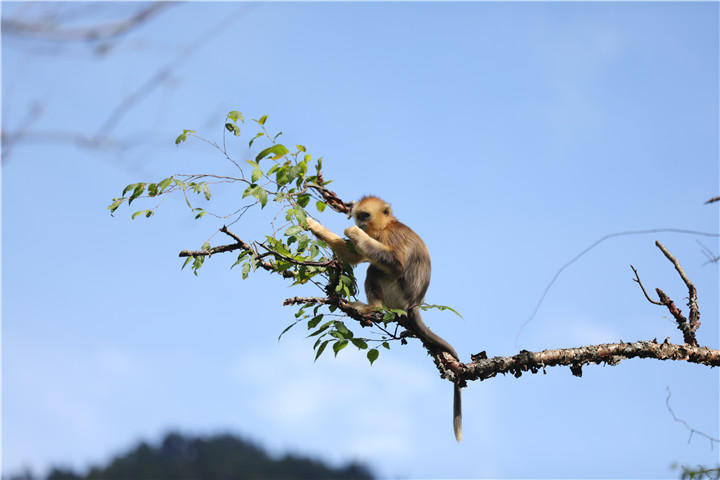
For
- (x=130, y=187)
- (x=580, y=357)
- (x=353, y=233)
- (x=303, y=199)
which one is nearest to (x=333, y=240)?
(x=353, y=233)

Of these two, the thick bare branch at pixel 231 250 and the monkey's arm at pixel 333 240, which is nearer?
the thick bare branch at pixel 231 250

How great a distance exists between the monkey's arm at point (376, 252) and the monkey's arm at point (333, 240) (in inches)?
4.3

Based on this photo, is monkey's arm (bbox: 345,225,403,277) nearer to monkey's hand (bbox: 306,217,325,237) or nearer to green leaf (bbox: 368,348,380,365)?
monkey's hand (bbox: 306,217,325,237)

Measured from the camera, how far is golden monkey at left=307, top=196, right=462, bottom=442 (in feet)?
18.6

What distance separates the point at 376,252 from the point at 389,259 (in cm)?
16

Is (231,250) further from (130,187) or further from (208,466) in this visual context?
(208,466)

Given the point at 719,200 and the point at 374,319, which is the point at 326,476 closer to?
the point at 374,319

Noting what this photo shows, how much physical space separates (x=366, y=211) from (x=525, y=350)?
7.19 ft

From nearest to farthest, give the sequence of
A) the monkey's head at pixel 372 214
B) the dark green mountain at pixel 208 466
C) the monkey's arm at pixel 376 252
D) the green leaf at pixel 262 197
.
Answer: the green leaf at pixel 262 197 < the monkey's arm at pixel 376 252 < the monkey's head at pixel 372 214 < the dark green mountain at pixel 208 466

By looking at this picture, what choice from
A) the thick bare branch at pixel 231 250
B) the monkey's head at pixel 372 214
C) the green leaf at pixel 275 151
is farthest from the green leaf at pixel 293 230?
the monkey's head at pixel 372 214

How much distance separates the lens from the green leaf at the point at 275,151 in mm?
4910

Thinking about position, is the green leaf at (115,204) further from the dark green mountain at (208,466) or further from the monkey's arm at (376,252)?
the dark green mountain at (208,466)

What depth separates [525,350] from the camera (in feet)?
16.2

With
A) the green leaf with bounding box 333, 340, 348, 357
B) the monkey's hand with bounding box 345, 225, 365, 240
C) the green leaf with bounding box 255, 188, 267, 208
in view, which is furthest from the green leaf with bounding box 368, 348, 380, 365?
the green leaf with bounding box 255, 188, 267, 208
